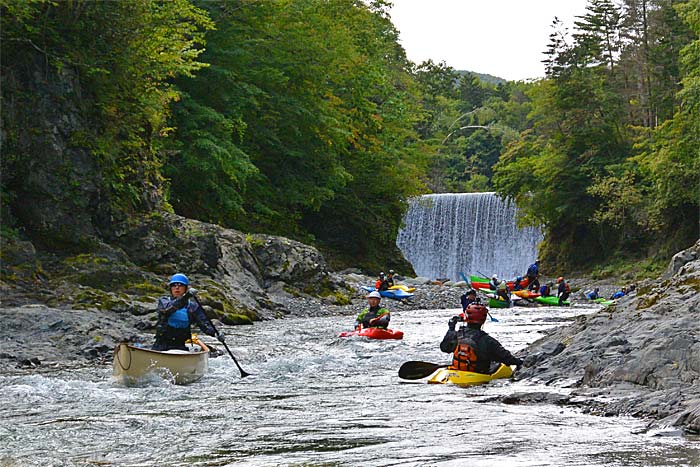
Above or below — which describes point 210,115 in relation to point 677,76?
below

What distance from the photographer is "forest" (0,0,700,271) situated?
1955 cm

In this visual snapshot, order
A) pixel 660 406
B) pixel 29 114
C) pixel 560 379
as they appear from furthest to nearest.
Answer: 1. pixel 29 114
2. pixel 560 379
3. pixel 660 406

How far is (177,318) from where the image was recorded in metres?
11.2

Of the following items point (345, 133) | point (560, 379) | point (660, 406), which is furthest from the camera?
point (345, 133)

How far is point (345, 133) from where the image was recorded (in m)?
33.1

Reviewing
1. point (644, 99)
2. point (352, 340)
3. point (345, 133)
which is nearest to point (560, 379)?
point (352, 340)

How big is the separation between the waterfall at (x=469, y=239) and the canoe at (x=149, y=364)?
36354 mm

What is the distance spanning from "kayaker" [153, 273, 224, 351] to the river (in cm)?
66

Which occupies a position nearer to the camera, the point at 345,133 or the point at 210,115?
the point at 210,115

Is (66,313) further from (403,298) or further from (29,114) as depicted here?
(403,298)

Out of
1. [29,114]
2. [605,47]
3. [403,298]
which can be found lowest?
[403,298]

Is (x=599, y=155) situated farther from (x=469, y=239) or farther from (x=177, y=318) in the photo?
(x=177, y=318)

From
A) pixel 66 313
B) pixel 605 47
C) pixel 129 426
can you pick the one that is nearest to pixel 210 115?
pixel 66 313

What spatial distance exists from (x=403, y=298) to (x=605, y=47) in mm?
27340
